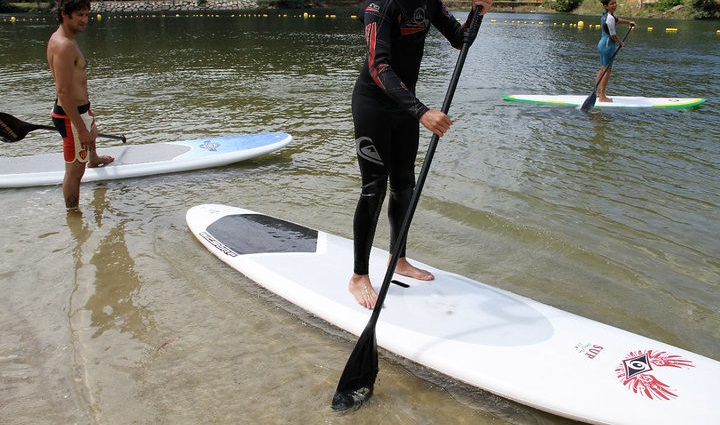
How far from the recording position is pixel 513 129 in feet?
28.7

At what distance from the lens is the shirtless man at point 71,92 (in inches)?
175

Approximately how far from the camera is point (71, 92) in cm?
463

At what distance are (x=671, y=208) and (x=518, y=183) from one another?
1.59m

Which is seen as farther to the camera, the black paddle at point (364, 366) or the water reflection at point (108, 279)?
the water reflection at point (108, 279)

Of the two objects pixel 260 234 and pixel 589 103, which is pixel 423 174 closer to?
pixel 260 234

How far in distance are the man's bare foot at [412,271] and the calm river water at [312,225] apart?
2.14 feet

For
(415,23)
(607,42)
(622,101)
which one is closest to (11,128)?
(415,23)

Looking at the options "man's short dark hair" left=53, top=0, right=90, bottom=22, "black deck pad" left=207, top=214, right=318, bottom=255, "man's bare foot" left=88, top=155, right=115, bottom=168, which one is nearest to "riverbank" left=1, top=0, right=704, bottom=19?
"man's bare foot" left=88, top=155, right=115, bottom=168

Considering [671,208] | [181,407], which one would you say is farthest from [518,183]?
[181,407]

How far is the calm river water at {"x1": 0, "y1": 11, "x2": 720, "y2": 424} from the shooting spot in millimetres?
2834

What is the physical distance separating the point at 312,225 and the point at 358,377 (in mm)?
2532

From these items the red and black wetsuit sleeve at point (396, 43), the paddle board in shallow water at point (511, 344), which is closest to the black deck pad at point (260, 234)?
the paddle board in shallow water at point (511, 344)

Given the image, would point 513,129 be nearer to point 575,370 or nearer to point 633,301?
point 633,301

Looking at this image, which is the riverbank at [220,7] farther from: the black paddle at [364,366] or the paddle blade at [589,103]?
the black paddle at [364,366]
